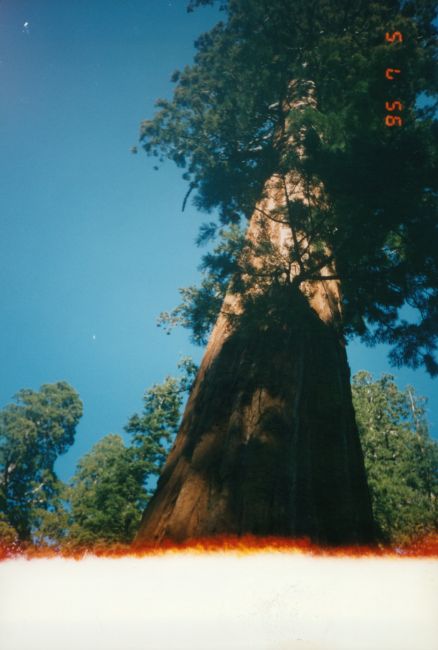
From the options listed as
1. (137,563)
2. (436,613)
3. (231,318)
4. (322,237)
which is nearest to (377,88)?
(322,237)

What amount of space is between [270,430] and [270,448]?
5.1 inches

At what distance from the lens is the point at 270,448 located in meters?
2.00

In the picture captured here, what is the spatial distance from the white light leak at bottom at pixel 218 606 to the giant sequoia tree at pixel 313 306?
18 cm

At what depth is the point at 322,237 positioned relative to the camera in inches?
111

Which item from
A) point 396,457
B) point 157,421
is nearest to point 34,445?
point 157,421

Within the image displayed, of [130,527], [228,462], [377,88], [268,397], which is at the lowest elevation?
[130,527]

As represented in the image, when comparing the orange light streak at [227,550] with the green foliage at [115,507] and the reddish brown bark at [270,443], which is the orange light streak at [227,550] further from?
the green foliage at [115,507]

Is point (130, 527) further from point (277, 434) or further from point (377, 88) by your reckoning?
point (377, 88)

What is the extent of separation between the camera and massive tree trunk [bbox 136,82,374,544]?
5.66 ft

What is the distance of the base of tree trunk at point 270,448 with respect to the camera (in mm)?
1707

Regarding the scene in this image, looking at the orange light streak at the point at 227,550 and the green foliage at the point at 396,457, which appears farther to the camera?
the green foliage at the point at 396,457

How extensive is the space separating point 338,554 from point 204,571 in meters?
0.70
